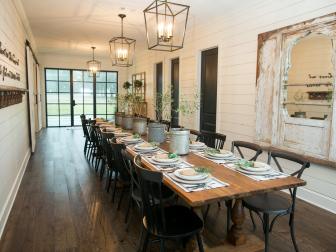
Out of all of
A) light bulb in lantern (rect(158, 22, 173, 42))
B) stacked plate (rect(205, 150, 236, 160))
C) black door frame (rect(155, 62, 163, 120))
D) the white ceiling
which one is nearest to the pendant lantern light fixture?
light bulb in lantern (rect(158, 22, 173, 42))

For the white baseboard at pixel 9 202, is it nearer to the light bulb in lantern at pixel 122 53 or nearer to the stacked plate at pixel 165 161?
the stacked plate at pixel 165 161

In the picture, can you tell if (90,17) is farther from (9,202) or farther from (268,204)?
(268,204)

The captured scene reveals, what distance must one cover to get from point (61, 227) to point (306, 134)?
10.1 ft

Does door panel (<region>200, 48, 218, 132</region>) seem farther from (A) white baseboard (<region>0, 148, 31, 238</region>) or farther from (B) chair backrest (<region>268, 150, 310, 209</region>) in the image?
(A) white baseboard (<region>0, 148, 31, 238</region>)

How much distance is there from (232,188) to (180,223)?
0.47 meters

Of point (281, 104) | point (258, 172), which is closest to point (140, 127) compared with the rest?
point (281, 104)

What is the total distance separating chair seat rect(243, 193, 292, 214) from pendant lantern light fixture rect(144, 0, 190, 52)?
5.68 ft

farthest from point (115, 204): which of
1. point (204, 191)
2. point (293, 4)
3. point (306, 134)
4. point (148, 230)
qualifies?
point (293, 4)

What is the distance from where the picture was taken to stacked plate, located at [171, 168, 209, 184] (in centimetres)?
189

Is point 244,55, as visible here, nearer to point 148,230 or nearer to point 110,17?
point 110,17

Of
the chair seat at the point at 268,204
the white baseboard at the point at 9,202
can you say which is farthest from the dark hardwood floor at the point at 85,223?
the chair seat at the point at 268,204

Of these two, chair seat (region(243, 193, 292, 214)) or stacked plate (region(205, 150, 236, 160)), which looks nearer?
chair seat (region(243, 193, 292, 214))

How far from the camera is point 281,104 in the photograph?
377 cm

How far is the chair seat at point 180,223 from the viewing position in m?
1.84
